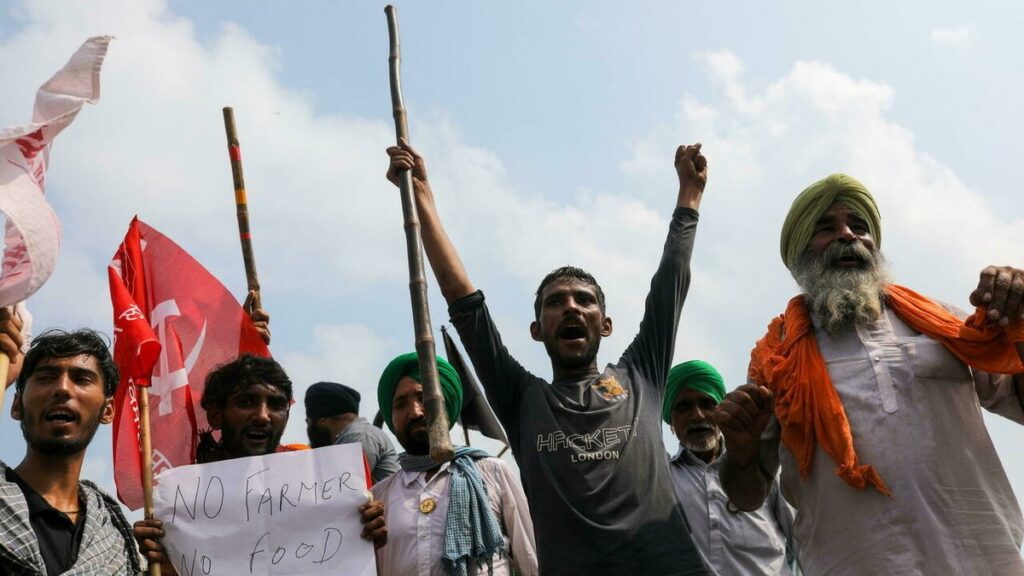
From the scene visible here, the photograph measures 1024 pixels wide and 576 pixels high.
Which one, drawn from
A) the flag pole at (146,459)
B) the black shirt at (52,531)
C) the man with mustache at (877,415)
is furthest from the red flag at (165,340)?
the man with mustache at (877,415)

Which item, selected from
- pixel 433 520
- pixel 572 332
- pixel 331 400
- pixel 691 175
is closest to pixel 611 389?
pixel 572 332

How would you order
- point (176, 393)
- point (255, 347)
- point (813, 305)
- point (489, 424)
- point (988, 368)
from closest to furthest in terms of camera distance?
point (988, 368), point (813, 305), point (176, 393), point (255, 347), point (489, 424)

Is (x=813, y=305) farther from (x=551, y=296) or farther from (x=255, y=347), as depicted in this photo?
(x=255, y=347)

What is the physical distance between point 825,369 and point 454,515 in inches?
68.2

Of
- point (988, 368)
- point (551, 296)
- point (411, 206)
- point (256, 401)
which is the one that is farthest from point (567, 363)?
point (988, 368)

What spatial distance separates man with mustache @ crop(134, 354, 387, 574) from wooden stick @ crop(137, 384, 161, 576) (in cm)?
33

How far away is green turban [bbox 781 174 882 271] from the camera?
5129 millimetres

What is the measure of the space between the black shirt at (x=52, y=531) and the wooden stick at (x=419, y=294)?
4.57ft

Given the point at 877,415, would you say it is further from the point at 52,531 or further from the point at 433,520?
the point at 52,531

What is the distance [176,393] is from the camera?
18.8 feet

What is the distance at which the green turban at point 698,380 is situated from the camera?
23.0ft

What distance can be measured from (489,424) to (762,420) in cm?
377

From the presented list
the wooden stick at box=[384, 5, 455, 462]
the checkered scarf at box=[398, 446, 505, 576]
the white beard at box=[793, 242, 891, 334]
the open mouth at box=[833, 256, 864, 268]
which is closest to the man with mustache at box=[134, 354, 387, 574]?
the wooden stick at box=[384, 5, 455, 462]

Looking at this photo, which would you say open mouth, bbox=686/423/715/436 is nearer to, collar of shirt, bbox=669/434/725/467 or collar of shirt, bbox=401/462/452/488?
collar of shirt, bbox=669/434/725/467
